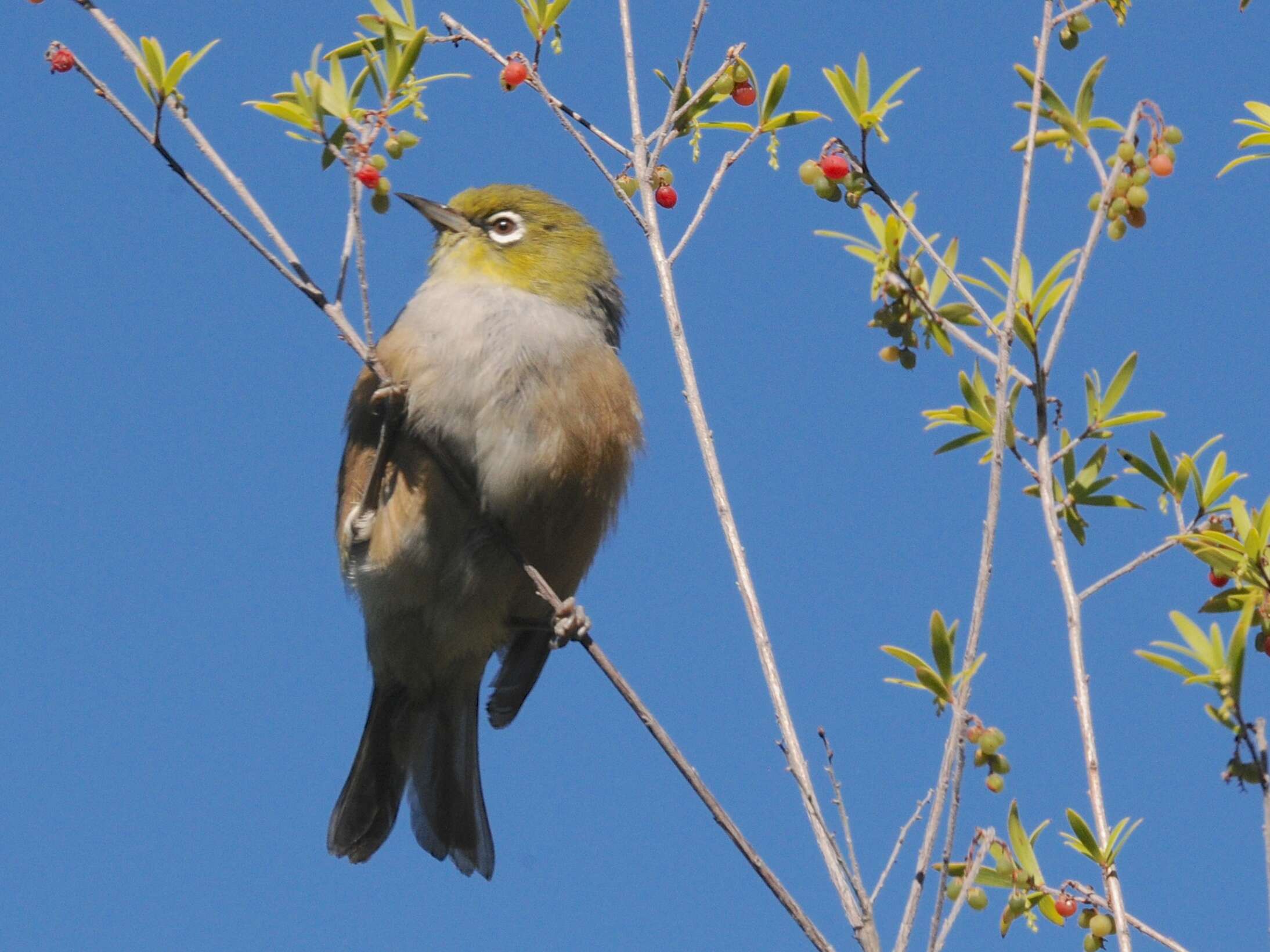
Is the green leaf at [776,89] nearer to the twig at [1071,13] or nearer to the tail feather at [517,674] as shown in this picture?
the twig at [1071,13]

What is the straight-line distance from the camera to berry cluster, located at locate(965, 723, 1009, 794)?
308cm

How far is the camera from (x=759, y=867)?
3043mm

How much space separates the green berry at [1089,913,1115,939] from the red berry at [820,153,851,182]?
6.24 ft

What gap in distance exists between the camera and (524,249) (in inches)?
231

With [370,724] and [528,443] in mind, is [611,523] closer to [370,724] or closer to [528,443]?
[528,443]

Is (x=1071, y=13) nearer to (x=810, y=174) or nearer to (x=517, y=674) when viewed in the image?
(x=810, y=174)

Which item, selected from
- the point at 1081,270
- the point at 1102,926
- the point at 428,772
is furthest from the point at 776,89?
the point at 428,772

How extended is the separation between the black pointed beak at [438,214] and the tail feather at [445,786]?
2.18 meters

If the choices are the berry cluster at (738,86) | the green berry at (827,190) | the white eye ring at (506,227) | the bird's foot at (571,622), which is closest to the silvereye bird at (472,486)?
the white eye ring at (506,227)

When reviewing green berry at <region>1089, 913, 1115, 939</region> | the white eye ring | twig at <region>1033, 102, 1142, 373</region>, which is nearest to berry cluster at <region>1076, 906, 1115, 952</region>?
green berry at <region>1089, 913, 1115, 939</region>

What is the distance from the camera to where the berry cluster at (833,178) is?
3600 millimetres

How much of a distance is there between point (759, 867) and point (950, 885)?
42 cm

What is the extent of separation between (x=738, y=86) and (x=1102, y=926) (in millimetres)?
2740

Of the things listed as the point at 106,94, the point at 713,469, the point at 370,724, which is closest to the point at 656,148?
the point at 713,469
